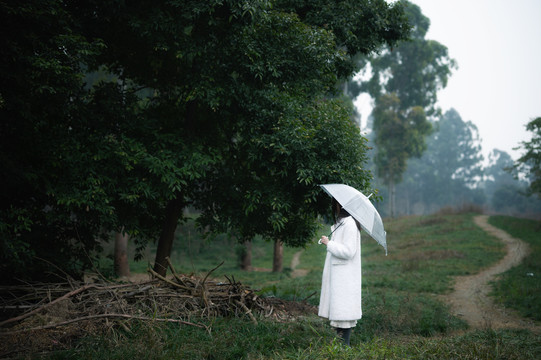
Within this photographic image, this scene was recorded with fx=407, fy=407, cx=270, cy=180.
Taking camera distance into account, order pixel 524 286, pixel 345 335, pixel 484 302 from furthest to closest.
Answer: pixel 524 286 → pixel 484 302 → pixel 345 335

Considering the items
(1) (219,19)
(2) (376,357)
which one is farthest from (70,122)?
(2) (376,357)

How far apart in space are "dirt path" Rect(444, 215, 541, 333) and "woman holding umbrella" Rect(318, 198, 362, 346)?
2892mm

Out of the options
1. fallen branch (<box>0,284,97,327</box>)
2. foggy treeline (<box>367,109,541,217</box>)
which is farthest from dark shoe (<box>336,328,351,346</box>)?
foggy treeline (<box>367,109,541,217</box>)

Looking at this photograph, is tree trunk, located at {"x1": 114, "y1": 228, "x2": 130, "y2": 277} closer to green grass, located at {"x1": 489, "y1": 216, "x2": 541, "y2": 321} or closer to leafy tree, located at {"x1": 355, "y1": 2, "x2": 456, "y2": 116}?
green grass, located at {"x1": 489, "y1": 216, "x2": 541, "y2": 321}

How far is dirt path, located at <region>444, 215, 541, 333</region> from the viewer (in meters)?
8.82

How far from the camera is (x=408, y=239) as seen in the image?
84.3 feet

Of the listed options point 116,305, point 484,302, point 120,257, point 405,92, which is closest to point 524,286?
point 484,302

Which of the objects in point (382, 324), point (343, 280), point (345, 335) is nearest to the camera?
point (343, 280)

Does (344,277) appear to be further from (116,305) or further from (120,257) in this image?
(120,257)

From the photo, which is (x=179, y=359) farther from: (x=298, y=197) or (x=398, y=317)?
(x=398, y=317)

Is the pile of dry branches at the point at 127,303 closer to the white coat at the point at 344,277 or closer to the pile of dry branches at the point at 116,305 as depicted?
the pile of dry branches at the point at 116,305

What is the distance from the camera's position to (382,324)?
7926 millimetres

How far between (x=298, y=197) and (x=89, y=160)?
3.97 m

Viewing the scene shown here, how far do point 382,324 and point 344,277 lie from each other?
3277 millimetres
